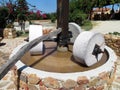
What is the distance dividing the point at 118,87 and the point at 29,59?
2.66 metres

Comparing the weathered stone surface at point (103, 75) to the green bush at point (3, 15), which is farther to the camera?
the green bush at point (3, 15)

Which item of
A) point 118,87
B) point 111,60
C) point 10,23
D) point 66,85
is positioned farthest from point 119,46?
point 10,23

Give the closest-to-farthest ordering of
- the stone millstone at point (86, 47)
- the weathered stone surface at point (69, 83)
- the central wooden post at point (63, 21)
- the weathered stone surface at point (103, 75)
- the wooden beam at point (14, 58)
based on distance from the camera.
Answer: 1. the wooden beam at point (14, 58)
2. the weathered stone surface at point (69, 83)
3. the weathered stone surface at point (103, 75)
4. the stone millstone at point (86, 47)
5. the central wooden post at point (63, 21)

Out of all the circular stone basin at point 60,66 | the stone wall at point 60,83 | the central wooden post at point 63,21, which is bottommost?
the stone wall at point 60,83

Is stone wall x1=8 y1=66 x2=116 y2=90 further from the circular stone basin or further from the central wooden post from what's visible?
the central wooden post

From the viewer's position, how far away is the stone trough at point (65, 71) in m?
3.75

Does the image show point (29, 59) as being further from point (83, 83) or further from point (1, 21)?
point (1, 21)

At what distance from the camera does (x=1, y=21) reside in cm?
1492

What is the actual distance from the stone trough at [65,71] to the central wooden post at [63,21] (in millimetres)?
260

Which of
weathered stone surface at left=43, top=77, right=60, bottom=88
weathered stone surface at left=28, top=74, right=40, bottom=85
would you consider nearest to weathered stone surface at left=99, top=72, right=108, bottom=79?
weathered stone surface at left=43, top=77, right=60, bottom=88

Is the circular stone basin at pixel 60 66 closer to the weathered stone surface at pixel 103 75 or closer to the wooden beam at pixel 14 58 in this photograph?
the weathered stone surface at pixel 103 75

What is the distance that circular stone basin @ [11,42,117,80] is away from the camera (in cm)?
386

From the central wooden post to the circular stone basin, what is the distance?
24cm

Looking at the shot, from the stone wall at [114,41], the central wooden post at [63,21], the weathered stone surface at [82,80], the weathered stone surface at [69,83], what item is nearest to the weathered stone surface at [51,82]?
the weathered stone surface at [69,83]
